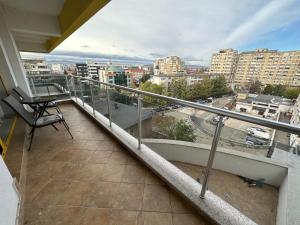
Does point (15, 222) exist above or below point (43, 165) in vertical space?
above

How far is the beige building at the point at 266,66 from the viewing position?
923cm

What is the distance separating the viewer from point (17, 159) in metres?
1.77

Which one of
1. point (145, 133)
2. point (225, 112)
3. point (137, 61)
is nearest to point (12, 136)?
point (145, 133)

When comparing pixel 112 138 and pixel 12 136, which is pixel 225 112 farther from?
pixel 12 136

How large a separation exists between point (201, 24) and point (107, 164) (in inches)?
808

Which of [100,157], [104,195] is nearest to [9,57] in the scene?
[100,157]

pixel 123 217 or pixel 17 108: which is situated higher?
pixel 17 108

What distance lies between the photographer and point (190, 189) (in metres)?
1.31

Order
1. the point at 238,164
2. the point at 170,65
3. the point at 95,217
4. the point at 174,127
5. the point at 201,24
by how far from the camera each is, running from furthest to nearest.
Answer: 1. the point at 170,65
2. the point at 201,24
3. the point at 238,164
4. the point at 174,127
5. the point at 95,217

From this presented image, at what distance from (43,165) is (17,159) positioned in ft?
1.01

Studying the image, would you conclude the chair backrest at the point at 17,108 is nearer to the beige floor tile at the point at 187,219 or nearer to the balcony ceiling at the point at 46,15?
the balcony ceiling at the point at 46,15

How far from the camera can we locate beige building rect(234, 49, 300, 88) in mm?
9233

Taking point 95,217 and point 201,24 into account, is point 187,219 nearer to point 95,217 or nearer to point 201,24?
point 95,217

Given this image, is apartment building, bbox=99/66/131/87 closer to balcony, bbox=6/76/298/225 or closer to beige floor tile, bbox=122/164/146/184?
balcony, bbox=6/76/298/225
